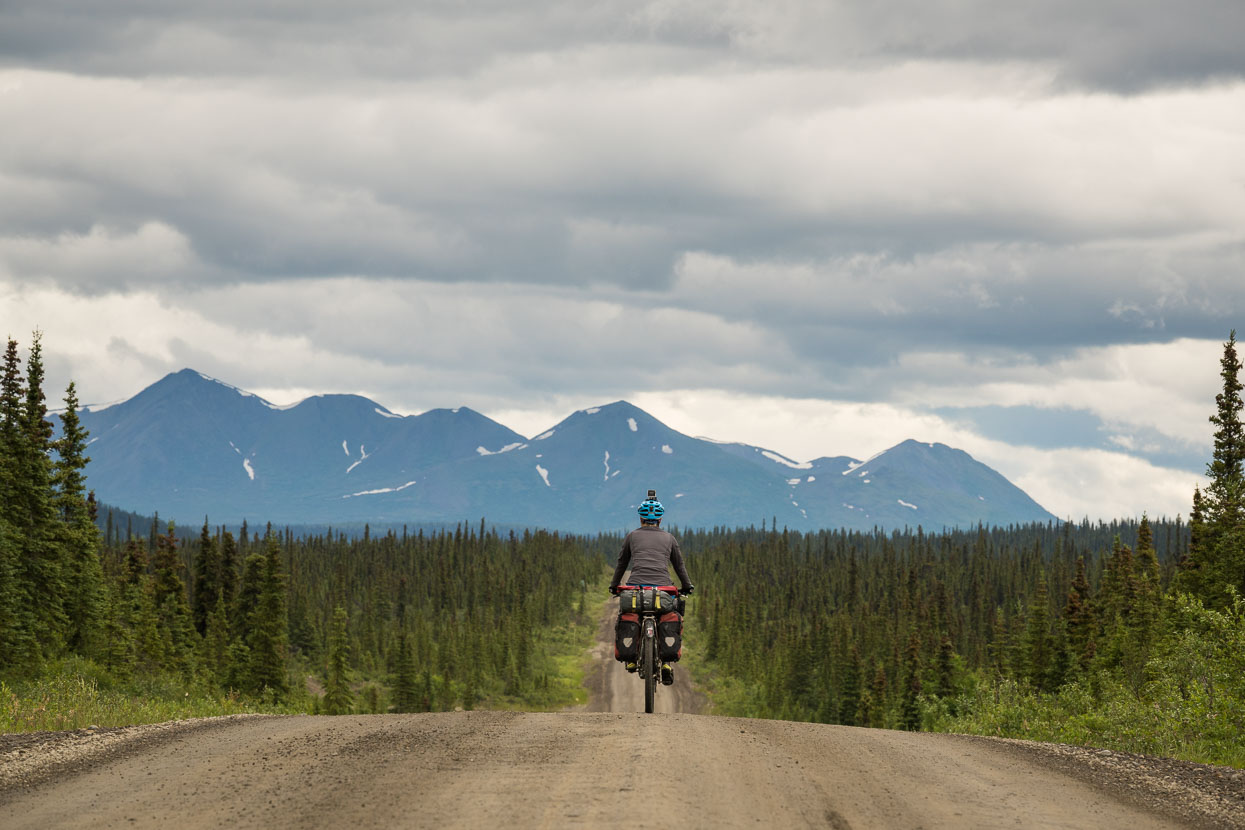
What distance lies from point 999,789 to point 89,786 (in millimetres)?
9631

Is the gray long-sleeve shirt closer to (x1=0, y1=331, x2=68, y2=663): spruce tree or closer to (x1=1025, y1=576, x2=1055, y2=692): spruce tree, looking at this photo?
(x1=0, y1=331, x2=68, y2=663): spruce tree

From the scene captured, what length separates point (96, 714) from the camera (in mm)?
19031

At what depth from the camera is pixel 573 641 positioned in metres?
169

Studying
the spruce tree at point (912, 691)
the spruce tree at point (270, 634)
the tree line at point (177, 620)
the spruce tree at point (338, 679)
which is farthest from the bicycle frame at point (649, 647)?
the spruce tree at point (912, 691)

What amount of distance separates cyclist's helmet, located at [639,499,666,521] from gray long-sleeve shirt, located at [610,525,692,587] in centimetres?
23

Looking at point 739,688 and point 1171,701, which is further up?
point 1171,701

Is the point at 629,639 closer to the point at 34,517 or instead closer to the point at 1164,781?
the point at 1164,781

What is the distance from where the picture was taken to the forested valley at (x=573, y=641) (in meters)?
22.9

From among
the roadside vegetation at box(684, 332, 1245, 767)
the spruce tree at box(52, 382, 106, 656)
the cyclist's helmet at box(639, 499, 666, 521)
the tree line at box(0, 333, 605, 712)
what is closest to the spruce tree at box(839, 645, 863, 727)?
the roadside vegetation at box(684, 332, 1245, 767)

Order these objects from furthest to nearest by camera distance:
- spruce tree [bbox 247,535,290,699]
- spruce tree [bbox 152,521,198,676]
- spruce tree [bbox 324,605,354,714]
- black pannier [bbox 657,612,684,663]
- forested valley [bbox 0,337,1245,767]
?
spruce tree [bbox 324,605,354,714]
spruce tree [bbox 152,521,198,676]
spruce tree [bbox 247,535,290,699]
forested valley [bbox 0,337,1245,767]
black pannier [bbox 657,612,684,663]

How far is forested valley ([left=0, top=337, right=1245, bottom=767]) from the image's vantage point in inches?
902

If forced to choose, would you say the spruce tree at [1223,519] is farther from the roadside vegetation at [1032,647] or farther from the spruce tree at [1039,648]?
the spruce tree at [1039,648]

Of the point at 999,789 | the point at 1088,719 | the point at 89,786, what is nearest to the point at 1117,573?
the point at 1088,719

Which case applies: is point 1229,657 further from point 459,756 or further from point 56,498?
point 56,498
